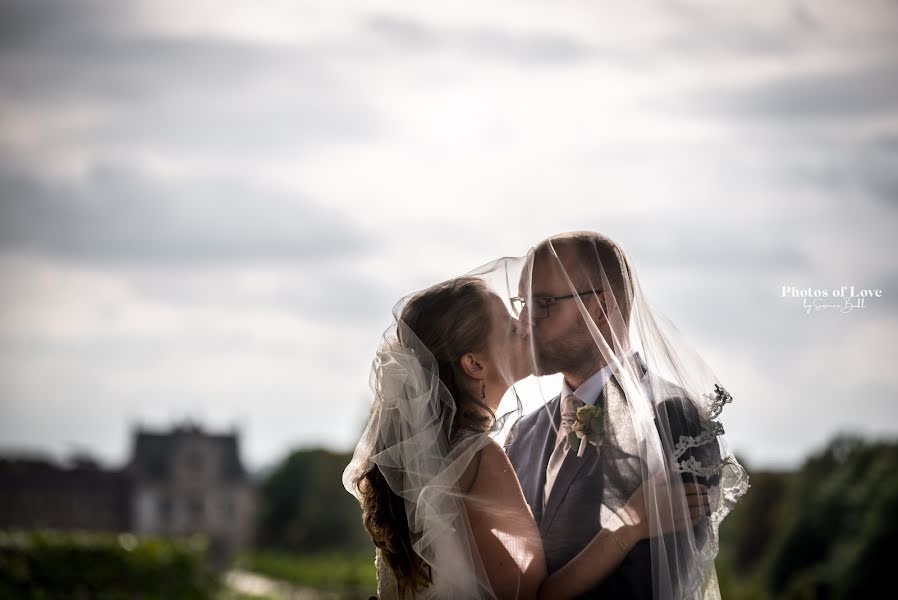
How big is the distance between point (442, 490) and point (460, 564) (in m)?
0.25

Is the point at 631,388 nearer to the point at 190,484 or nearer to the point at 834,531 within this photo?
the point at 834,531

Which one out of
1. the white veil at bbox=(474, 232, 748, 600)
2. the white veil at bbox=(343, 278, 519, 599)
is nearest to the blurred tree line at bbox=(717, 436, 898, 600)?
the white veil at bbox=(474, 232, 748, 600)

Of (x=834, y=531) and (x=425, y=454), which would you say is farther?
(x=834, y=531)

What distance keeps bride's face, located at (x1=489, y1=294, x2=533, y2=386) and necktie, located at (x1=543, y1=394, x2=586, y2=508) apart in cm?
18

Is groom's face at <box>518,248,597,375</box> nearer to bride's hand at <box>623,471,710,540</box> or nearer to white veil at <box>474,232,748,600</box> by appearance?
white veil at <box>474,232,748,600</box>

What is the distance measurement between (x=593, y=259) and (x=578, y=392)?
47 centimetres

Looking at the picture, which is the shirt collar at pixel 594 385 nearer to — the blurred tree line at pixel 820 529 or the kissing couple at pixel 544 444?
the kissing couple at pixel 544 444

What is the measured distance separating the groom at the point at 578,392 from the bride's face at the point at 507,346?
40mm

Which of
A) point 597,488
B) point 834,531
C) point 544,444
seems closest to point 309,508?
point 834,531

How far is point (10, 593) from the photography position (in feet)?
42.7

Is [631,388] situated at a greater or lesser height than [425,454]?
greater

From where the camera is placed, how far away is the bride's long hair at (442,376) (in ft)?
11.7

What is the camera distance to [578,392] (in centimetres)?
365

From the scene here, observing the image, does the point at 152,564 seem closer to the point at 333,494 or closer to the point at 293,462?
the point at 333,494
